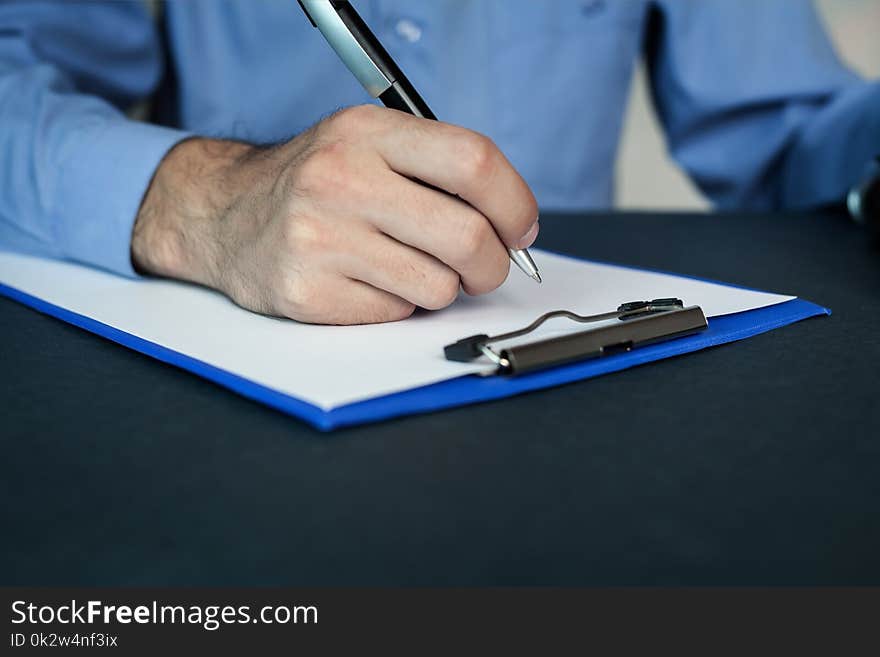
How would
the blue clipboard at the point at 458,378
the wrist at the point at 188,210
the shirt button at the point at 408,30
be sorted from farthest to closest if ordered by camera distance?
1. the shirt button at the point at 408,30
2. the wrist at the point at 188,210
3. the blue clipboard at the point at 458,378

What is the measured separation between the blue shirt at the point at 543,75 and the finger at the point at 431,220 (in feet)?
2.06

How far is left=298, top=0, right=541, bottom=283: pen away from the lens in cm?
60

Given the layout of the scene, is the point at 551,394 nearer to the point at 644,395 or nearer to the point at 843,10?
the point at 644,395

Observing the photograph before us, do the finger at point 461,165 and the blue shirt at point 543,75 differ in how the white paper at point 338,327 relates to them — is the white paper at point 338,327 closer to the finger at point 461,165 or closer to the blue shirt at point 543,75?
the finger at point 461,165

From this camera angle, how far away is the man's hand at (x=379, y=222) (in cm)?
54

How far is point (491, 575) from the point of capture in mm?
294

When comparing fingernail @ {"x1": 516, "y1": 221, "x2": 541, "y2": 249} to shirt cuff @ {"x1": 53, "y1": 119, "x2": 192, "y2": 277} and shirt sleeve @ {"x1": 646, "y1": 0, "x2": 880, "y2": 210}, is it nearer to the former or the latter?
shirt cuff @ {"x1": 53, "y1": 119, "x2": 192, "y2": 277}

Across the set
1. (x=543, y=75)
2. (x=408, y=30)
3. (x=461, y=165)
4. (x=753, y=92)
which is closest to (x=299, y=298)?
(x=461, y=165)

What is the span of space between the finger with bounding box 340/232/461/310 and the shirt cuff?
27cm

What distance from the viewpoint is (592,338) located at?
501mm

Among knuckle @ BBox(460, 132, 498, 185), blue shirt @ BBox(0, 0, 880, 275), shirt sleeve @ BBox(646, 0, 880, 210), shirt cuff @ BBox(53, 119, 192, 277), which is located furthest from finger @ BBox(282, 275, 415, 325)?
shirt sleeve @ BBox(646, 0, 880, 210)

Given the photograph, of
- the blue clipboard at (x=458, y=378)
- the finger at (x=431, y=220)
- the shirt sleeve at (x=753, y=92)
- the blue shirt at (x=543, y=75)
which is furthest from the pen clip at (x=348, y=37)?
the shirt sleeve at (x=753, y=92)

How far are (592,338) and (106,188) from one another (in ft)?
1.62

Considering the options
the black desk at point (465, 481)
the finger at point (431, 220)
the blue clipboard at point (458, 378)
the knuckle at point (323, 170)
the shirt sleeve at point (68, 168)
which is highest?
the shirt sleeve at point (68, 168)
